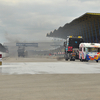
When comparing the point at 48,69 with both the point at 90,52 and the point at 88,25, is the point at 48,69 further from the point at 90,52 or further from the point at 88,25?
the point at 88,25

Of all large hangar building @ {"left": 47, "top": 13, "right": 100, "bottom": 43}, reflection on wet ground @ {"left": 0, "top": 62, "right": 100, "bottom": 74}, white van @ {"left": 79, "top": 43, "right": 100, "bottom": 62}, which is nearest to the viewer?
reflection on wet ground @ {"left": 0, "top": 62, "right": 100, "bottom": 74}

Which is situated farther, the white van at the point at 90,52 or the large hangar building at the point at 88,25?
the large hangar building at the point at 88,25

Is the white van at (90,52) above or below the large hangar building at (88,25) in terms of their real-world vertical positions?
below

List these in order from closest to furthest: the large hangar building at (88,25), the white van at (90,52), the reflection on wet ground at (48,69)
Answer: the reflection on wet ground at (48,69) → the white van at (90,52) → the large hangar building at (88,25)

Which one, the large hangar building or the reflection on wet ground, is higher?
the large hangar building

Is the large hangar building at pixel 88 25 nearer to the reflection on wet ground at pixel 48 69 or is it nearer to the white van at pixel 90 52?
the white van at pixel 90 52

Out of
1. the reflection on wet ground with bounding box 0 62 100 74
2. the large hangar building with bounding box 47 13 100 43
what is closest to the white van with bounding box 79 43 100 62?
the reflection on wet ground with bounding box 0 62 100 74

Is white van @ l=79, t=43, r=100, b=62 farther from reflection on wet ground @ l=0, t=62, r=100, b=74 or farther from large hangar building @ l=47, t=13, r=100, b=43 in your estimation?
large hangar building @ l=47, t=13, r=100, b=43

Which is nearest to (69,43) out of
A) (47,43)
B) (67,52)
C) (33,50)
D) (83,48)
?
(67,52)

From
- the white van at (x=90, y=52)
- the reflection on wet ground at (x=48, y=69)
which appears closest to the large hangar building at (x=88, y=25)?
the white van at (x=90, y=52)

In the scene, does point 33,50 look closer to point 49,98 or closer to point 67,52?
point 67,52

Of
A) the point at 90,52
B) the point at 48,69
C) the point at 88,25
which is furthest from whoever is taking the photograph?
the point at 88,25

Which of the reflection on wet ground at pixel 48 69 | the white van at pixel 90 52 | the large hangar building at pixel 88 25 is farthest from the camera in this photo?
the large hangar building at pixel 88 25

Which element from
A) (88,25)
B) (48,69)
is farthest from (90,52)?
(88,25)
